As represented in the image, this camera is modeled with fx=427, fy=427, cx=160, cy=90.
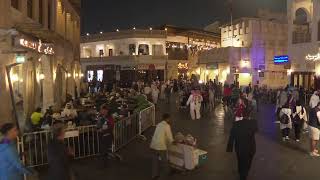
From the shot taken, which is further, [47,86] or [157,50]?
[157,50]

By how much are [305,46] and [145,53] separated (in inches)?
884

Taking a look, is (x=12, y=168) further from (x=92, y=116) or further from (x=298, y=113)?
(x=298, y=113)

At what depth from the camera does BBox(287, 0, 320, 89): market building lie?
34.8 metres

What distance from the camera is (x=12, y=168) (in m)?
6.33

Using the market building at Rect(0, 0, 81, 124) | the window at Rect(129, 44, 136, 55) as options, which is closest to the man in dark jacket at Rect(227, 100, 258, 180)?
the market building at Rect(0, 0, 81, 124)

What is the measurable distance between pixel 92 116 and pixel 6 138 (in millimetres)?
9431

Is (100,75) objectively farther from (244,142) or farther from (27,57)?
(244,142)

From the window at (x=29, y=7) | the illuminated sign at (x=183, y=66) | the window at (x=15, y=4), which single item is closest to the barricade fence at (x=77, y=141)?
the window at (x=15, y=4)

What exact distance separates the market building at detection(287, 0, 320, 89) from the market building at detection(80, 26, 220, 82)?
17620 mm

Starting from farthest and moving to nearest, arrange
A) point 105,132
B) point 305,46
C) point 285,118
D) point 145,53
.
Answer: point 145,53 → point 305,46 → point 285,118 → point 105,132

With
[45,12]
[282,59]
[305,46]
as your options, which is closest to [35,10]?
[45,12]

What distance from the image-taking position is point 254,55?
4550 cm

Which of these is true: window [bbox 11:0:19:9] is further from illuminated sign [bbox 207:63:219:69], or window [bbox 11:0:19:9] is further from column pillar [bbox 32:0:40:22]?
illuminated sign [bbox 207:63:219:69]

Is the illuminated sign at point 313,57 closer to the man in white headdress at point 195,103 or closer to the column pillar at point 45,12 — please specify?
the man in white headdress at point 195,103
